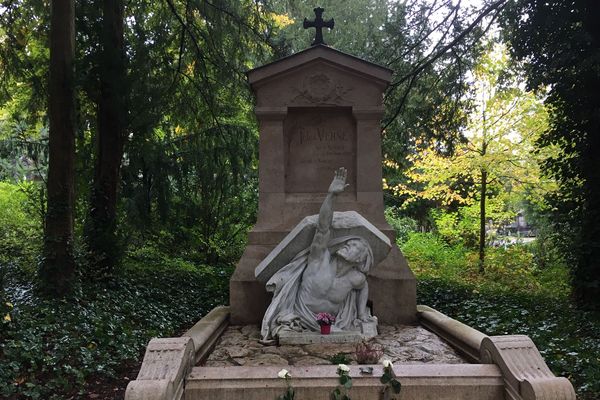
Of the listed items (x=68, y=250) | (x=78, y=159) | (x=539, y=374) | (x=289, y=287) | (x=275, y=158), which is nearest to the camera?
(x=539, y=374)

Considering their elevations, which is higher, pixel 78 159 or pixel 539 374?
pixel 78 159

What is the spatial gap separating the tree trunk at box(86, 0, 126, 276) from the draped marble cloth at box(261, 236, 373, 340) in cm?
369

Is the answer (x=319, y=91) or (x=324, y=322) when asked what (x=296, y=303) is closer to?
(x=324, y=322)

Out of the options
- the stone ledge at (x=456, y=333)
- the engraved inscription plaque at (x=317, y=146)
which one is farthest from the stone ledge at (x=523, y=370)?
the engraved inscription plaque at (x=317, y=146)

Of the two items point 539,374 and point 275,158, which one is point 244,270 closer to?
point 275,158

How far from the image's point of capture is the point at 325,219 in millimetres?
5547

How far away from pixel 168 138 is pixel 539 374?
8471mm

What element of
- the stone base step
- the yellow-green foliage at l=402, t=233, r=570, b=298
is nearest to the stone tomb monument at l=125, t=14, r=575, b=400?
the stone base step

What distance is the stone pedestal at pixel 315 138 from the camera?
7.09 m

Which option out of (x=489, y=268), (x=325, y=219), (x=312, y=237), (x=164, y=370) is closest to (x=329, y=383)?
(x=164, y=370)

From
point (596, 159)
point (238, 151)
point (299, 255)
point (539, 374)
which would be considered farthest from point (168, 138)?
point (539, 374)

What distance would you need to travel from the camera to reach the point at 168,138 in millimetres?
10438

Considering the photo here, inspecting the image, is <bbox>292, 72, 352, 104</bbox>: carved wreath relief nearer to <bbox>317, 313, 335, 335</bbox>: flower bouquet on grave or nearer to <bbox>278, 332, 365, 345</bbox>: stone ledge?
<bbox>317, 313, 335, 335</bbox>: flower bouquet on grave

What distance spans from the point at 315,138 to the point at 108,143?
12.7ft
